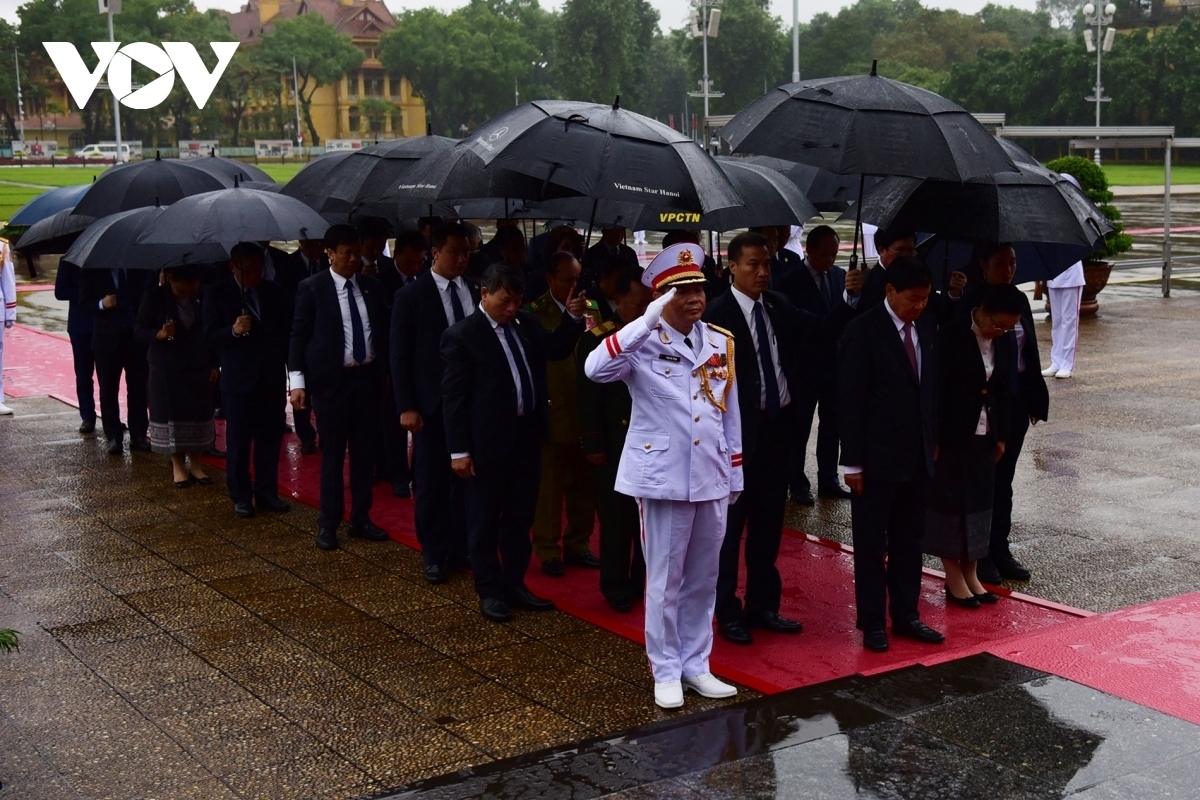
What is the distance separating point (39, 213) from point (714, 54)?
8899 centimetres

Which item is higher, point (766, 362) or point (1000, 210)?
point (1000, 210)

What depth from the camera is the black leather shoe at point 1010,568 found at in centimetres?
713

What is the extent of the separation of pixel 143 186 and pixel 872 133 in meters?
6.50

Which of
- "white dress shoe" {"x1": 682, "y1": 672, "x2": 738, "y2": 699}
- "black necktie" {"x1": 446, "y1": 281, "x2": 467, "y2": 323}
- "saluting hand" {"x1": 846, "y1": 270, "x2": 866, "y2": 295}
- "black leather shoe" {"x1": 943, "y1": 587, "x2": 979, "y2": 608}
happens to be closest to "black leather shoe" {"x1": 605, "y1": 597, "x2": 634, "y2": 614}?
"white dress shoe" {"x1": 682, "y1": 672, "x2": 738, "y2": 699}

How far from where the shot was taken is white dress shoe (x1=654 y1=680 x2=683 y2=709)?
208 inches

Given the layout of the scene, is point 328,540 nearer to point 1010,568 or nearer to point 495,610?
point 495,610

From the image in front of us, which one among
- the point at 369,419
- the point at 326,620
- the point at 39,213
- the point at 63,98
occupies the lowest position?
the point at 326,620

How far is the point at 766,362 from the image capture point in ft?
20.1

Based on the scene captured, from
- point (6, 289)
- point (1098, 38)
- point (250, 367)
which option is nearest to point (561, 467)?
point (250, 367)

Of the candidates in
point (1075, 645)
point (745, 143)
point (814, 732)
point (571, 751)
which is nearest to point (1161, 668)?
point (1075, 645)

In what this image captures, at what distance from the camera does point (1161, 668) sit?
5.55 metres

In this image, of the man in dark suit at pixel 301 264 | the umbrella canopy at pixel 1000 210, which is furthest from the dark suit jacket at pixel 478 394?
the man in dark suit at pixel 301 264

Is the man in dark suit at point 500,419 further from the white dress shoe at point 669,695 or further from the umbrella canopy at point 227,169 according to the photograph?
the umbrella canopy at point 227,169

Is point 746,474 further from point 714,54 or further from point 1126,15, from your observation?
point 1126,15
